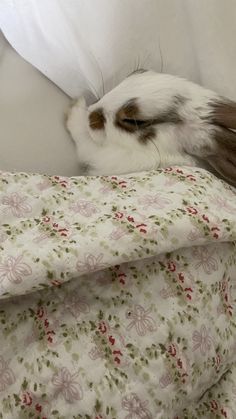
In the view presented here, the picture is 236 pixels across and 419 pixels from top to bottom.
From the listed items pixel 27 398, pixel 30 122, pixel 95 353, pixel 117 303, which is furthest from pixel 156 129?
pixel 27 398

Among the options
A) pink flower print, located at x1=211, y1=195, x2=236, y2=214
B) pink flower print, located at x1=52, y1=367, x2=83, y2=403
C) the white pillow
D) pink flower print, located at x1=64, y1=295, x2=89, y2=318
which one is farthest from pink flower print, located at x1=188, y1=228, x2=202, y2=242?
the white pillow

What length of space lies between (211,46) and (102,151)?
446mm

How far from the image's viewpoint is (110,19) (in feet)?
4.41

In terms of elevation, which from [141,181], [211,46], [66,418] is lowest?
[66,418]

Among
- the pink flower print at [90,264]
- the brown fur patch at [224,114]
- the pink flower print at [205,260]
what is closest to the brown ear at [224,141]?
the brown fur patch at [224,114]

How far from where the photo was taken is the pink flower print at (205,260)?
1.10 m

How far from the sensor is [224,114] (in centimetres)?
132

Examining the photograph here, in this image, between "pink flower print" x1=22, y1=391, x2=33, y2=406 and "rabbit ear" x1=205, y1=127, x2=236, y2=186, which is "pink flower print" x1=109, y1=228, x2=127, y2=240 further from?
"rabbit ear" x1=205, y1=127, x2=236, y2=186

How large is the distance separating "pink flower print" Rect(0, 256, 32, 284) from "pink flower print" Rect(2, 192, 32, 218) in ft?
0.65

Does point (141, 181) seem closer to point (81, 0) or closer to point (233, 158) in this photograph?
point (233, 158)

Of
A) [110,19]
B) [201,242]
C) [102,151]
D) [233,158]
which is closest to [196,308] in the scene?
[201,242]

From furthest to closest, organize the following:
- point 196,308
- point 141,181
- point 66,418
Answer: point 141,181 → point 196,308 → point 66,418

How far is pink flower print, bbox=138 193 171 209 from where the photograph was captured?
1.07 m

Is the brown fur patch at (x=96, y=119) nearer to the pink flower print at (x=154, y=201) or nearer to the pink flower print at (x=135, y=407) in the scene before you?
the pink flower print at (x=154, y=201)
